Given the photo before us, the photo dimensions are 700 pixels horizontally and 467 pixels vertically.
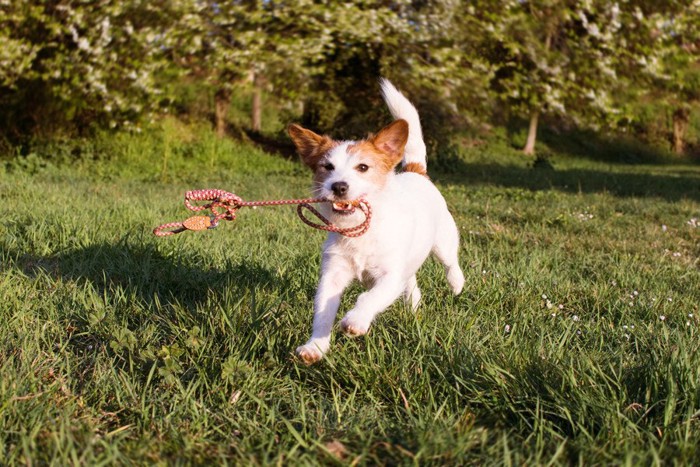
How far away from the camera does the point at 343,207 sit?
2.93 meters

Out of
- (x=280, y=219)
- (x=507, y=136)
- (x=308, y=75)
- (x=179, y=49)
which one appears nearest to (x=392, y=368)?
(x=280, y=219)

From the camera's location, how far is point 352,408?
220 cm

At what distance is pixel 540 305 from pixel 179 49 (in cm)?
962

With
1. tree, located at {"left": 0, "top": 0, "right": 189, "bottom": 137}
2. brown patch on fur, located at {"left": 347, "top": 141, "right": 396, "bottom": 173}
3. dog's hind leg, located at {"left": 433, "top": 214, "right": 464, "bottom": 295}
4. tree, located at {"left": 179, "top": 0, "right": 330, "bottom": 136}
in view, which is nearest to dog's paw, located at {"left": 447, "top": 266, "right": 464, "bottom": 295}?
dog's hind leg, located at {"left": 433, "top": 214, "right": 464, "bottom": 295}

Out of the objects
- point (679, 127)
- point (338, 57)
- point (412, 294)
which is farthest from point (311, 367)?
point (679, 127)

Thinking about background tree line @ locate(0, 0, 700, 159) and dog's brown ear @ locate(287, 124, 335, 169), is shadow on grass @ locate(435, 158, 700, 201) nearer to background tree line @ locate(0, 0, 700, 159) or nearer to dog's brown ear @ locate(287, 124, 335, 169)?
background tree line @ locate(0, 0, 700, 159)

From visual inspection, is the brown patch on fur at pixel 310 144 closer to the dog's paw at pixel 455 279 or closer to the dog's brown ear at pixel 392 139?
the dog's brown ear at pixel 392 139

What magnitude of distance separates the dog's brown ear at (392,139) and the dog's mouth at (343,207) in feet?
1.70

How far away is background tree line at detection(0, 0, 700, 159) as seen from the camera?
10141 millimetres

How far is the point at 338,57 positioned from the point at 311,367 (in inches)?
480

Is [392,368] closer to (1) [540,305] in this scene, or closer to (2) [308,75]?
(1) [540,305]

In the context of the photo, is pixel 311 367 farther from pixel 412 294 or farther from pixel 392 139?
pixel 392 139

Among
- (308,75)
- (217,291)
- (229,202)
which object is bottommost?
(308,75)

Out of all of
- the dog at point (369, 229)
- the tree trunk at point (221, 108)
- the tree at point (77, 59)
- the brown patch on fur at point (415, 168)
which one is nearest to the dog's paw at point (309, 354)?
the dog at point (369, 229)
